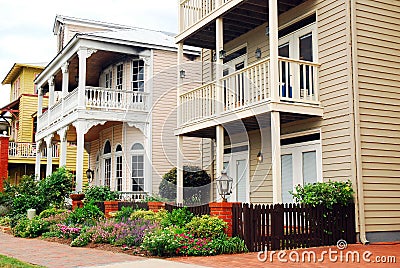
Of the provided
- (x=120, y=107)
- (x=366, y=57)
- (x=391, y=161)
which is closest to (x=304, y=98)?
(x=366, y=57)

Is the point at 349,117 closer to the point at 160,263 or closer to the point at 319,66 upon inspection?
the point at 319,66

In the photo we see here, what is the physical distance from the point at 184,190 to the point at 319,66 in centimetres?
761

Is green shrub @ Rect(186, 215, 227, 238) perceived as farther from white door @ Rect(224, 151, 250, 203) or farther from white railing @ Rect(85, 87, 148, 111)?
white railing @ Rect(85, 87, 148, 111)

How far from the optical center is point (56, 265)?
8695mm

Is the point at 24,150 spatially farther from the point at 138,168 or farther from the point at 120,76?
the point at 138,168

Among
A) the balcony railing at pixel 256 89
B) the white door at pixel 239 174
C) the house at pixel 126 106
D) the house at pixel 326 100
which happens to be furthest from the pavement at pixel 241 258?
the house at pixel 126 106

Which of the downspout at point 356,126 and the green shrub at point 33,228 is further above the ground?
the downspout at point 356,126

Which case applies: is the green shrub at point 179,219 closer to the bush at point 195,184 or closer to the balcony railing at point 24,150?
the bush at point 195,184

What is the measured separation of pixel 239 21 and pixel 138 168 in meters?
8.72

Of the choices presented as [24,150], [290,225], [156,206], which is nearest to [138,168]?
[156,206]

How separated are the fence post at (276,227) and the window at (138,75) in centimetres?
1232

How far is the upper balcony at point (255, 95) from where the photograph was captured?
38.6 ft

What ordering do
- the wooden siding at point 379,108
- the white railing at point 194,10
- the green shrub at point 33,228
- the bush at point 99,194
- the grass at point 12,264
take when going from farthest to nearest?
the bush at point 99,194 < the white railing at point 194,10 < the green shrub at point 33,228 < the wooden siding at point 379,108 < the grass at point 12,264

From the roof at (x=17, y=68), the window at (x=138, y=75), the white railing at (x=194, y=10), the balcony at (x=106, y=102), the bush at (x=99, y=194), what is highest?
the roof at (x=17, y=68)
